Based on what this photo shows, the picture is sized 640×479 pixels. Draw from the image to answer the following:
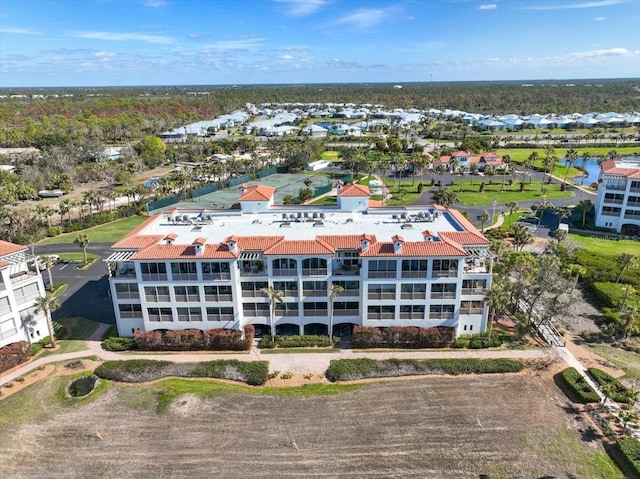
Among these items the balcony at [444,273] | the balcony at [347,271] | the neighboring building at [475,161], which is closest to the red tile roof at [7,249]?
the balcony at [347,271]

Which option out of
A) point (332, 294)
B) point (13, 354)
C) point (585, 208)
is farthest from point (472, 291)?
point (585, 208)

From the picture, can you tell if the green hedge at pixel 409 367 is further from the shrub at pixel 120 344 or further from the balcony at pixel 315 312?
the shrub at pixel 120 344

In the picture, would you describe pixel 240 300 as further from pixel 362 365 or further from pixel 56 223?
pixel 56 223

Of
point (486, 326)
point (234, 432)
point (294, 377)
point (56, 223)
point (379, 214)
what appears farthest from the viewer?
point (56, 223)

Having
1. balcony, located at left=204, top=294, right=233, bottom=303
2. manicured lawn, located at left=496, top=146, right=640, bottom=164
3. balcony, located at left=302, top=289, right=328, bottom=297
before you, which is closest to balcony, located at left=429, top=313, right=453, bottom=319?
balcony, located at left=302, top=289, right=328, bottom=297

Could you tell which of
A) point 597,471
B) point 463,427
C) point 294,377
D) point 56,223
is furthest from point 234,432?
point 56,223

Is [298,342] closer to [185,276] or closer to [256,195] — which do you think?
[185,276]

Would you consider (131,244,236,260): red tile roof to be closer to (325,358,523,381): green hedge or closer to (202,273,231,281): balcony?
(202,273,231,281): balcony
